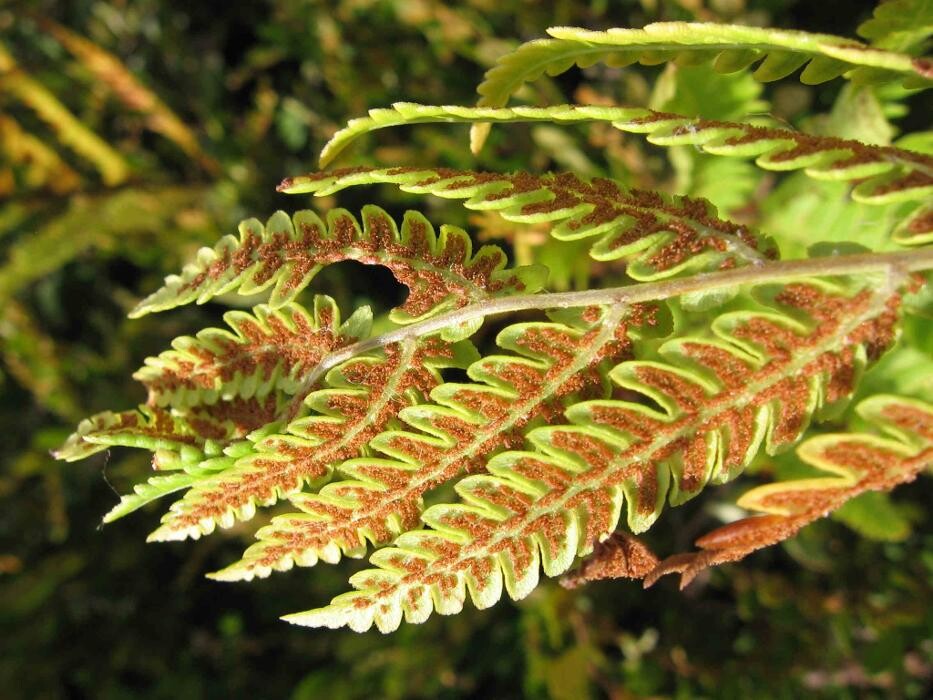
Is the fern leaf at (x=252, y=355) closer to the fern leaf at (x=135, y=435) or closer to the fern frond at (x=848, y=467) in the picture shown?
the fern leaf at (x=135, y=435)

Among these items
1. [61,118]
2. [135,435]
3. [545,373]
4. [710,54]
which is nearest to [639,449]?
[545,373]

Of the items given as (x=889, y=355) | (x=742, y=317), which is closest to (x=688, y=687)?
(x=889, y=355)

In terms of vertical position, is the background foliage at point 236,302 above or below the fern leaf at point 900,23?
below

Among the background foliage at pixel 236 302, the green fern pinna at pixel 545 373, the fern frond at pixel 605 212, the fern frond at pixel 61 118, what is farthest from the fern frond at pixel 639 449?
the fern frond at pixel 61 118

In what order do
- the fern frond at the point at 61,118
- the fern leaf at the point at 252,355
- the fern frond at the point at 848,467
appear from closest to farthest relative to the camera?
the fern frond at the point at 848,467 → the fern leaf at the point at 252,355 → the fern frond at the point at 61,118

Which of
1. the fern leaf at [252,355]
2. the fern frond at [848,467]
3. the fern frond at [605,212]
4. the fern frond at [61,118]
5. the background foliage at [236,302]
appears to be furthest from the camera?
the fern frond at [61,118]

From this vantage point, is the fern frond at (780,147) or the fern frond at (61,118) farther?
the fern frond at (61,118)

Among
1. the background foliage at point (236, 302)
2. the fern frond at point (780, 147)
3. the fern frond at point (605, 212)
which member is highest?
the fern frond at point (780, 147)
